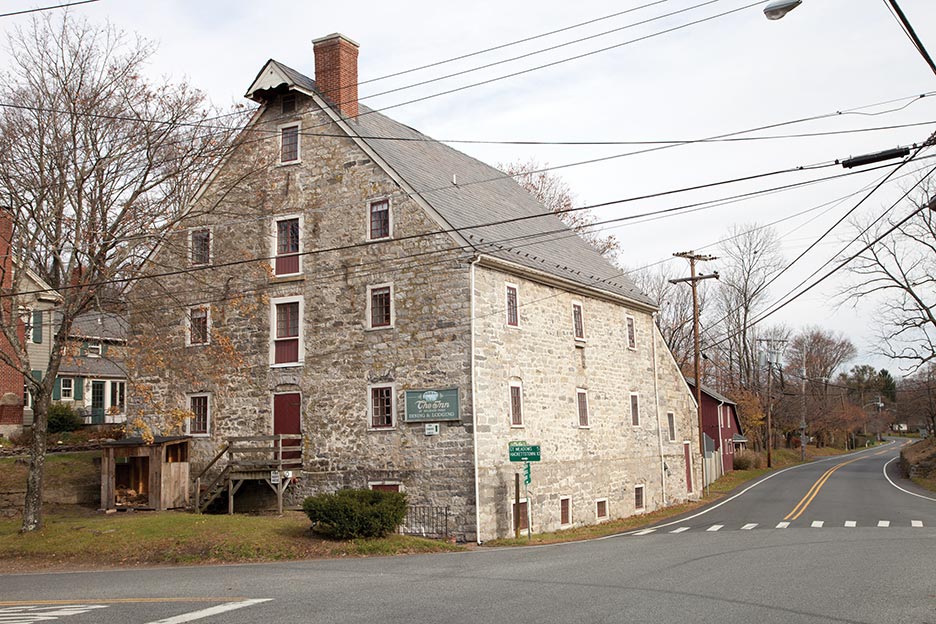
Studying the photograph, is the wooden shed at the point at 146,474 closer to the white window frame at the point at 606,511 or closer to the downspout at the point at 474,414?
the downspout at the point at 474,414

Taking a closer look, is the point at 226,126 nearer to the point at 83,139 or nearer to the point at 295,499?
the point at 83,139

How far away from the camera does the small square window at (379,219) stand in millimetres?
25844

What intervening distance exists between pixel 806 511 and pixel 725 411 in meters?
30.1

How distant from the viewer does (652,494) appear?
3469cm

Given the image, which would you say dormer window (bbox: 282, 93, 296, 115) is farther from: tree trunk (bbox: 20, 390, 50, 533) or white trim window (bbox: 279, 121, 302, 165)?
tree trunk (bbox: 20, 390, 50, 533)

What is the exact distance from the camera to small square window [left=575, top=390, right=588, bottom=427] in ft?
97.3

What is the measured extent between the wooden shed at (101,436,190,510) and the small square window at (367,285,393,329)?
749 centimetres

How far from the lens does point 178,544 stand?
2011 cm

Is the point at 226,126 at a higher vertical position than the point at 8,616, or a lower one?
higher

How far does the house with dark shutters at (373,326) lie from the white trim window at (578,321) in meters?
0.13

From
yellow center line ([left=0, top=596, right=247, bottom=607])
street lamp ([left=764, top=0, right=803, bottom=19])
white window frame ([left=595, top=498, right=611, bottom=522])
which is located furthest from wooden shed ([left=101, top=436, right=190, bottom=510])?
street lamp ([left=764, top=0, right=803, bottom=19])

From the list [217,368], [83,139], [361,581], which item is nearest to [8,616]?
[361,581]

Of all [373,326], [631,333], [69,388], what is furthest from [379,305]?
[69,388]

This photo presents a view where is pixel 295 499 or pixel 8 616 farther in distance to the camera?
pixel 295 499
